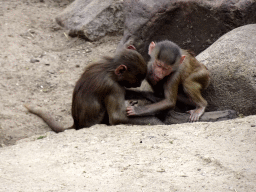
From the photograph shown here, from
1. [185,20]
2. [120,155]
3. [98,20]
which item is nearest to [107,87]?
[120,155]

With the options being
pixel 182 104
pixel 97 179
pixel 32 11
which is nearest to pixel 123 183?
pixel 97 179

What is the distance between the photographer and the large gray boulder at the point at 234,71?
557cm

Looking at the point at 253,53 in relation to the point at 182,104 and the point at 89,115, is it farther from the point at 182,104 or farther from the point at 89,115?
the point at 89,115

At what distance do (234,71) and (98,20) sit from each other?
415 centimetres

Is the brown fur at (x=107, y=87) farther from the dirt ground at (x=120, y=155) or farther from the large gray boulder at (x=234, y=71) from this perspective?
the large gray boulder at (x=234, y=71)

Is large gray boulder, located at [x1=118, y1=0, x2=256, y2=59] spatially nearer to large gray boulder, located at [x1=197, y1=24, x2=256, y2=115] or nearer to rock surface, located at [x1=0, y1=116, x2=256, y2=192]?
large gray boulder, located at [x1=197, y1=24, x2=256, y2=115]

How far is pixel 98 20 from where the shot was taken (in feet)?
28.5

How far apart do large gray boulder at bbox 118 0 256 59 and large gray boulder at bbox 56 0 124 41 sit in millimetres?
1542

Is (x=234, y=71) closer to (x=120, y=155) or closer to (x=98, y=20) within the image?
(x=120, y=155)

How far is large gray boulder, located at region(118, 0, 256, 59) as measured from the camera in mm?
6484

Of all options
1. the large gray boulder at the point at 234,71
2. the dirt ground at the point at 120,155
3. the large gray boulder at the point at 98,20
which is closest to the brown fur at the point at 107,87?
the dirt ground at the point at 120,155

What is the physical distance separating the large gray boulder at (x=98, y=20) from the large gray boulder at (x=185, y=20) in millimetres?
1542

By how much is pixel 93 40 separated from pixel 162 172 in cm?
579

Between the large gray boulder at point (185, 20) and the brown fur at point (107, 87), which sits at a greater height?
the large gray boulder at point (185, 20)
